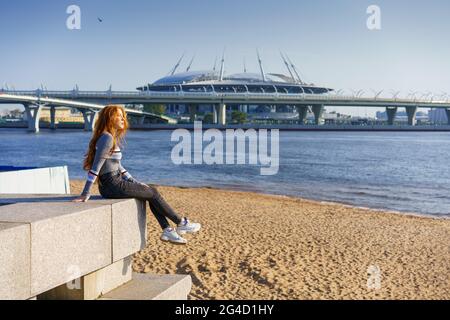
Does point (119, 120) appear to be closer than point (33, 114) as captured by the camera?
Yes

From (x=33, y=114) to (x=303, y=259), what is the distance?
77813mm

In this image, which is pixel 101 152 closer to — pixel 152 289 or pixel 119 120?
pixel 119 120

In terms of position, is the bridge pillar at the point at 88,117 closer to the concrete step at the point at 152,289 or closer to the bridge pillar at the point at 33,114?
the bridge pillar at the point at 33,114

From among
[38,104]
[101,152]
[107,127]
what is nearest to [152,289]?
[101,152]

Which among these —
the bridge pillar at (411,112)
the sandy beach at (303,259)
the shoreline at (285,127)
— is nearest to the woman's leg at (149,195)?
the sandy beach at (303,259)

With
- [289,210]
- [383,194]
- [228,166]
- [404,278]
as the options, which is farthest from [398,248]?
[228,166]

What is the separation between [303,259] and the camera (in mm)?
8391

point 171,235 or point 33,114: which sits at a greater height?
point 33,114

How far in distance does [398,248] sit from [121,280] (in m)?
5.88

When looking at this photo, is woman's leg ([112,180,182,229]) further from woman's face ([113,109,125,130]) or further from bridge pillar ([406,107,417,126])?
bridge pillar ([406,107,417,126])

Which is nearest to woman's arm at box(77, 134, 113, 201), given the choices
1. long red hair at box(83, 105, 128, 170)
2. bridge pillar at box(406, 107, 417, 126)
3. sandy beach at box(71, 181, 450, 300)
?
long red hair at box(83, 105, 128, 170)

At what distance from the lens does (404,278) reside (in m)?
7.64

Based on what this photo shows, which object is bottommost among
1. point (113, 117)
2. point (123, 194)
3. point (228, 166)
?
point (228, 166)
